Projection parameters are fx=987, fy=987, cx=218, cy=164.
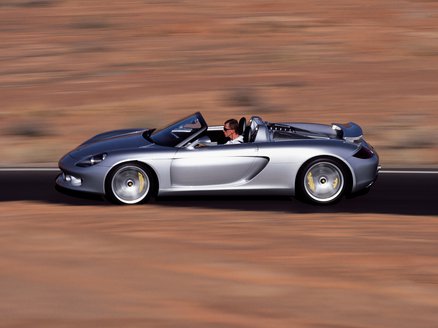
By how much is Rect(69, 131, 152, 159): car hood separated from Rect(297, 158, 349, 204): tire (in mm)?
2025

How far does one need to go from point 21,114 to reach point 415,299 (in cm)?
1405

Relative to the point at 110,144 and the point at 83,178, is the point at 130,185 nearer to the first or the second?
the point at 83,178

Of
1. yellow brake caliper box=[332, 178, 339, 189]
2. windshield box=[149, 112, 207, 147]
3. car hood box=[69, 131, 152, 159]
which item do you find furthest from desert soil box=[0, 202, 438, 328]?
windshield box=[149, 112, 207, 147]

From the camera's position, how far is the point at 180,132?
12.8 meters

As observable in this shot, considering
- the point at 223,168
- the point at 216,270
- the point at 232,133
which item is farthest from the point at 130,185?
the point at 216,270

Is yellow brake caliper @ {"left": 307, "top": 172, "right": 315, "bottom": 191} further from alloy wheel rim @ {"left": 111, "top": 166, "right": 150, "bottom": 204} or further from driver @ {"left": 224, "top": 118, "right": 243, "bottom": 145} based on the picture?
alloy wheel rim @ {"left": 111, "top": 166, "right": 150, "bottom": 204}

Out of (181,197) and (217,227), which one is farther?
(181,197)

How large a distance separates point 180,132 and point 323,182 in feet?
6.44

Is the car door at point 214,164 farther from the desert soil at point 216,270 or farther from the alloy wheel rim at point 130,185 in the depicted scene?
the desert soil at point 216,270

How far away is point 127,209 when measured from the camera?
474 inches

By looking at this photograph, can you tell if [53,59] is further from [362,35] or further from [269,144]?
[269,144]

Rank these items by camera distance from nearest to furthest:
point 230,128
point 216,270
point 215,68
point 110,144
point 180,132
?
point 216,270, point 230,128, point 110,144, point 180,132, point 215,68

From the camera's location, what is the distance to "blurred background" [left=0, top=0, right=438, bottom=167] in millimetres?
19469

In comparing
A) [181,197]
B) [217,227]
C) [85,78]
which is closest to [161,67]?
[85,78]
